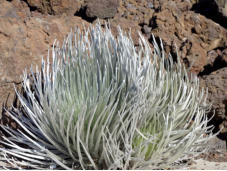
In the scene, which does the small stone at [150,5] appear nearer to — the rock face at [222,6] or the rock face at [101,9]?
the rock face at [101,9]

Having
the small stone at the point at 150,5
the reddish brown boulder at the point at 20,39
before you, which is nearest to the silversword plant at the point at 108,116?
the reddish brown boulder at the point at 20,39

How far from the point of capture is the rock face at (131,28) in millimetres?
2416

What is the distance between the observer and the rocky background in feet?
7.91

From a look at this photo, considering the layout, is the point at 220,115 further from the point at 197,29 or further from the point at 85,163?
the point at 85,163

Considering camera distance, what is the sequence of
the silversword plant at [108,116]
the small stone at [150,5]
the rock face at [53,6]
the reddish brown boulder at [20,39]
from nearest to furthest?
1. the silversword plant at [108,116]
2. the reddish brown boulder at [20,39]
3. the rock face at [53,6]
4. the small stone at [150,5]

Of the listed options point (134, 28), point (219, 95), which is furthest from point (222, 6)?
point (219, 95)

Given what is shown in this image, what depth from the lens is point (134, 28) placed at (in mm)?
2889

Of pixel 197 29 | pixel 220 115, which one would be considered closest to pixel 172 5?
pixel 197 29

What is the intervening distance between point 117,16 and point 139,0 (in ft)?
1.00

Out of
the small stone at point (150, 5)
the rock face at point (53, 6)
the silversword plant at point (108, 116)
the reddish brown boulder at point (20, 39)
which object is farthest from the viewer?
the small stone at point (150, 5)

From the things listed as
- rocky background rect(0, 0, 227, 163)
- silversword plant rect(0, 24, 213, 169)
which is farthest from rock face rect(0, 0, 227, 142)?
silversword plant rect(0, 24, 213, 169)

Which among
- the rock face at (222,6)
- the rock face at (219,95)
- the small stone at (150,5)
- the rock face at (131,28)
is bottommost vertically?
the rock face at (219,95)

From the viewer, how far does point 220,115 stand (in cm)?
246

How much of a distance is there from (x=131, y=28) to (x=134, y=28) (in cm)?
3
